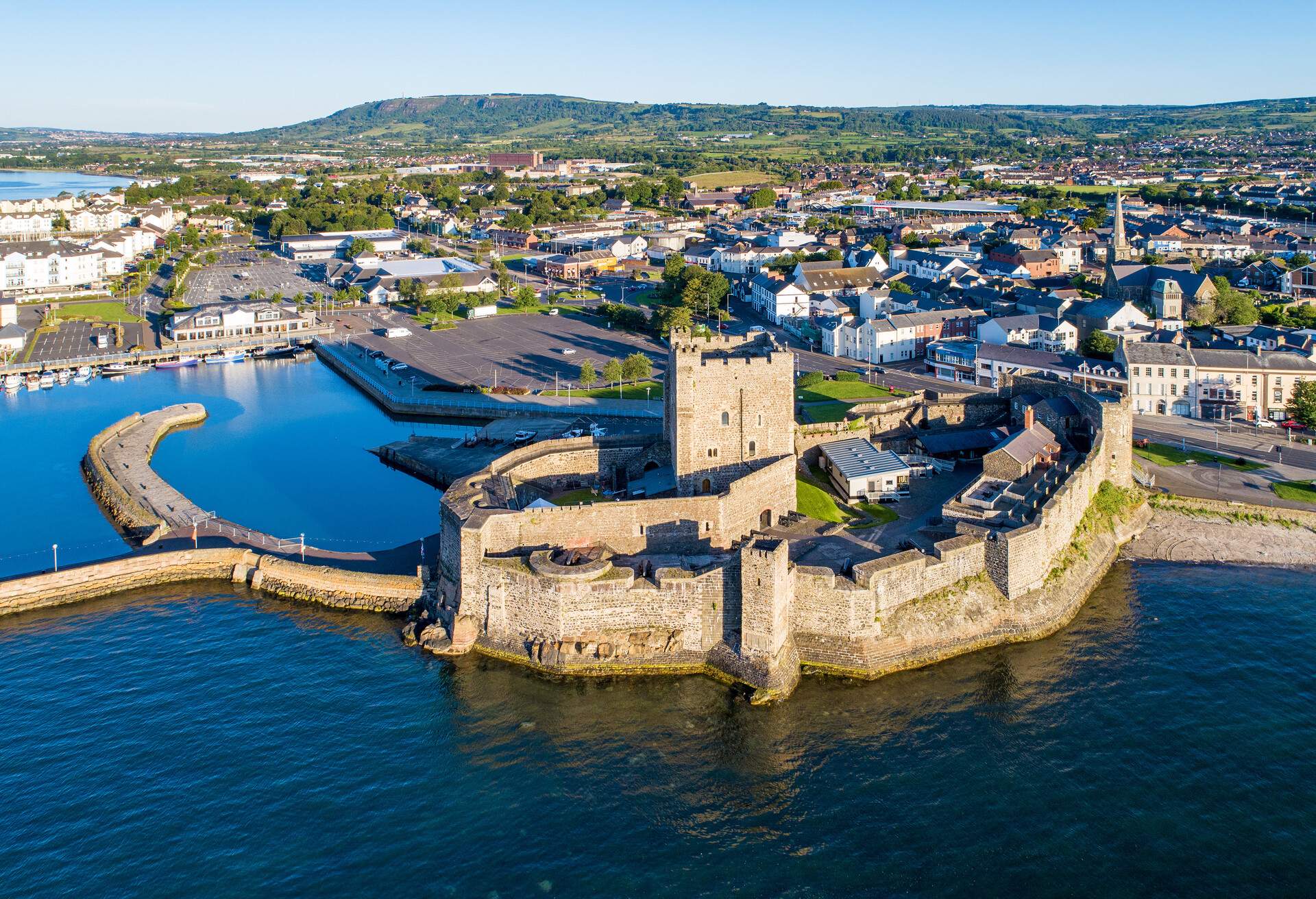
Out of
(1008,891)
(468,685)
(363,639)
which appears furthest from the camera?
(363,639)

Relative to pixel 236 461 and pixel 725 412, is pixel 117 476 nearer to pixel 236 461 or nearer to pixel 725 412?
pixel 236 461

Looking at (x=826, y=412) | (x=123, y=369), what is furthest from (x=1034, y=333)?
(x=123, y=369)

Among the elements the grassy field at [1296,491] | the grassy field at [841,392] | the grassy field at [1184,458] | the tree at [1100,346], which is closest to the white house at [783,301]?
the tree at [1100,346]

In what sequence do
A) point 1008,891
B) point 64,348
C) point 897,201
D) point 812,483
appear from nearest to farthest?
point 1008,891 → point 812,483 → point 64,348 → point 897,201

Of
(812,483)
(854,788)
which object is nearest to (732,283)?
(812,483)

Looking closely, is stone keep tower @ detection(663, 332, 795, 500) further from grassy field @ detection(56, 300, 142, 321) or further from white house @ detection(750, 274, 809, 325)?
grassy field @ detection(56, 300, 142, 321)

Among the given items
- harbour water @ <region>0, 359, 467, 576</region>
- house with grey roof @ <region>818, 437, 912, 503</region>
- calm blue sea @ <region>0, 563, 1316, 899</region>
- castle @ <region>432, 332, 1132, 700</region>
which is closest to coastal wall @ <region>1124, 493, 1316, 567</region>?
castle @ <region>432, 332, 1132, 700</region>

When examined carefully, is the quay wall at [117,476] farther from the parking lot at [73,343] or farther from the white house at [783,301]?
the white house at [783,301]

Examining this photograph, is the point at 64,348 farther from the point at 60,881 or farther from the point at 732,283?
the point at 60,881
